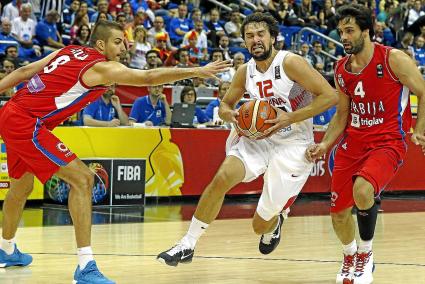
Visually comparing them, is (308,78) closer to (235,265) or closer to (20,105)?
(235,265)

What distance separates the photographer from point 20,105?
6961 millimetres

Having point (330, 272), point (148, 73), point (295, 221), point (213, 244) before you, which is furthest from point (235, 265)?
point (295, 221)

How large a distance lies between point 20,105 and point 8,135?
252 mm

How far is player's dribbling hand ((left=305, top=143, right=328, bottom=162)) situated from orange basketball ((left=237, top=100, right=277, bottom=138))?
46 centimetres

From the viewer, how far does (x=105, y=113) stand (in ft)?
44.9

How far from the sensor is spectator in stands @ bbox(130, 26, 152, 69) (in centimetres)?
1683

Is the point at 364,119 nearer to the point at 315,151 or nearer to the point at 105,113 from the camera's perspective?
the point at 315,151

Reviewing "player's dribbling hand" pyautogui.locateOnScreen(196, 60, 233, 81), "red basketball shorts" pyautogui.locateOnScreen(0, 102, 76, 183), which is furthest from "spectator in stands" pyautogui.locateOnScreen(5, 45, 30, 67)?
"player's dribbling hand" pyautogui.locateOnScreen(196, 60, 233, 81)

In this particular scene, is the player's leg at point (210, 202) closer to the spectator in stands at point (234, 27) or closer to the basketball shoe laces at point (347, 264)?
the basketball shoe laces at point (347, 264)

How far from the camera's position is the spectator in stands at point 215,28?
19797mm

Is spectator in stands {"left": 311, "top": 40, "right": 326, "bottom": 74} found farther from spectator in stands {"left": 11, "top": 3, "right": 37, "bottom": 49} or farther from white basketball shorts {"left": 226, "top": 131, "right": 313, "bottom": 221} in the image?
white basketball shorts {"left": 226, "top": 131, "right": 313, "bottom": 221}

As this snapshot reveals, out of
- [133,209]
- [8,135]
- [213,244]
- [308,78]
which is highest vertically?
[308,78]

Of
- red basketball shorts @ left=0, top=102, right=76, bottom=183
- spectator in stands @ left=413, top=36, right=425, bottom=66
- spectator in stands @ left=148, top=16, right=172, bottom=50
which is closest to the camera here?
red basketball shorts @ left=0, top=102, right=76, bottom=183

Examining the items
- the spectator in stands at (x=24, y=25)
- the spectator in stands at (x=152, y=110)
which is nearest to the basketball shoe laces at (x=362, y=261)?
the spectator in stands at (x=152, y=110)
